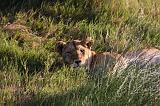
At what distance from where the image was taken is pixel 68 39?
10.2 metres

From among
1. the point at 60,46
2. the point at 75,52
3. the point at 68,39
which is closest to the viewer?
the point at 75,52

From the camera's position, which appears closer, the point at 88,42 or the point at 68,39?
the point at 88,42

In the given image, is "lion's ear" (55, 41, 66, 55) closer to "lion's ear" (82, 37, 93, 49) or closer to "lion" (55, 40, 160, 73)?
"lion" (55, 40, 160, 73)

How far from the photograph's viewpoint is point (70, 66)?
888 cm

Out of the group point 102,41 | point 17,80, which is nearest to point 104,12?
point 102,41

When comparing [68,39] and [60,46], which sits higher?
[60,46]

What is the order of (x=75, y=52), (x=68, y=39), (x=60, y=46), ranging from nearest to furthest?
(x=75, y=52) → (x=60, y=46) → (x=68, y=39)

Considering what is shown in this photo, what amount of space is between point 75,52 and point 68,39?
1253mm

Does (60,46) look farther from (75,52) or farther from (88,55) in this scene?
(88,55)

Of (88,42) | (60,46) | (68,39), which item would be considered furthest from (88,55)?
(68,39)

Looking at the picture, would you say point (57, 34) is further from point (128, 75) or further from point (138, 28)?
point (128, 75)

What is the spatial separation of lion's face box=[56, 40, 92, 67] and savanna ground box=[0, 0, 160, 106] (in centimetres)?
17

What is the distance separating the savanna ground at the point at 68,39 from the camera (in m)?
7.27

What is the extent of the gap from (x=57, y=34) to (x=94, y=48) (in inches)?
28.6
